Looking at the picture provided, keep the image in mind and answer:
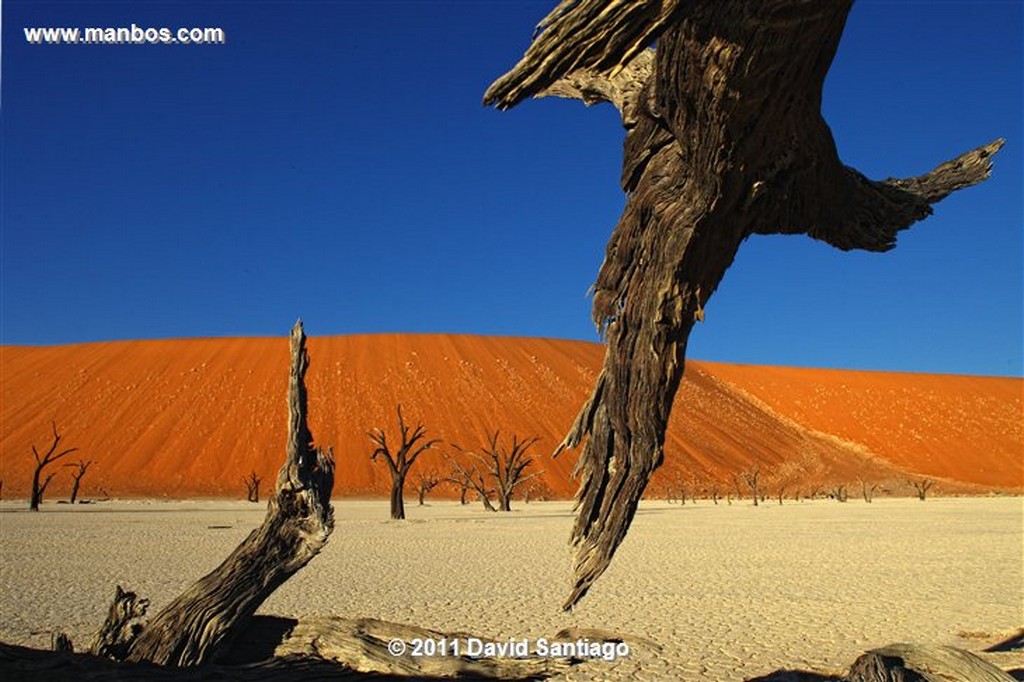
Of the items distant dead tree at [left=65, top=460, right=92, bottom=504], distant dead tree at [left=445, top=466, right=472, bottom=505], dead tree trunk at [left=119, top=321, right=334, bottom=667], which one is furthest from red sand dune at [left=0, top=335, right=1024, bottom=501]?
dead tree trunk at [left=119, top=321, right=334, bottom=667]

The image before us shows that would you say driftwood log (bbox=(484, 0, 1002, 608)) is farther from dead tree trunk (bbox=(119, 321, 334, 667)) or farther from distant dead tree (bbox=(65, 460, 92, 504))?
distant dead tree (bbox=(65, 460, 92, 504))

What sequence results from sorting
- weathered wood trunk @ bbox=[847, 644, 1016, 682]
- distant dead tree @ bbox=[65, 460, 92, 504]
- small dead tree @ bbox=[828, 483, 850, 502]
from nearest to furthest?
weathered wood trunk @ bbox=[847, 644, 1016, 682]
distant dead tree @ bbox=[65, 460, 92, 504]
small dead tree @ bbox=[828, 483, 850, 502]

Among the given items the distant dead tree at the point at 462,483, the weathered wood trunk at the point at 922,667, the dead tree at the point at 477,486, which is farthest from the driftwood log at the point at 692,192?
the distant dead tree at the point at 462,483

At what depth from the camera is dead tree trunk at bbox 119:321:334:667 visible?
447cm

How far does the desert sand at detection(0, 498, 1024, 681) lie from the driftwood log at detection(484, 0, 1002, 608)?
13.0ft

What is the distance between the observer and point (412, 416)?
62.4 metres

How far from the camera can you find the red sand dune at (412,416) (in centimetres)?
5441

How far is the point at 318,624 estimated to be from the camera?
4797mm

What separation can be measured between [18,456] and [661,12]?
6081cm

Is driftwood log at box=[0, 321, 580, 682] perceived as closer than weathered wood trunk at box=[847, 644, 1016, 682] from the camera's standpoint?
No

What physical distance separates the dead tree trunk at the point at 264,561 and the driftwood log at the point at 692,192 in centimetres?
232

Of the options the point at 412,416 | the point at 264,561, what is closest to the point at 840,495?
the point at 412,416

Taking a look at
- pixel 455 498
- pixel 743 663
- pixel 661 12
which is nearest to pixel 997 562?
pixel 743 663

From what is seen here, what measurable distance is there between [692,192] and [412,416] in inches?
2395
